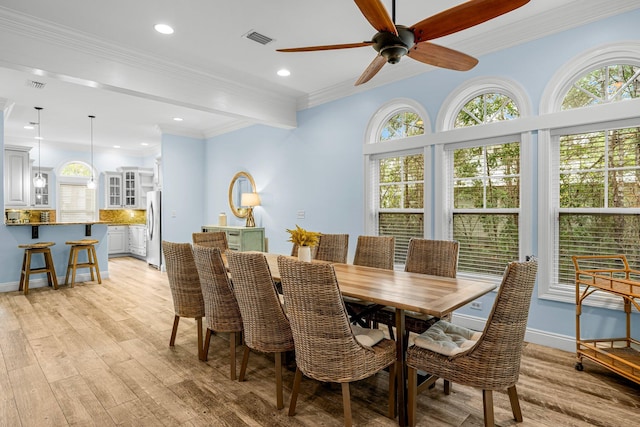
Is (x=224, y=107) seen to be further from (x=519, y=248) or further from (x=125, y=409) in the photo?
(x=519, y=248)

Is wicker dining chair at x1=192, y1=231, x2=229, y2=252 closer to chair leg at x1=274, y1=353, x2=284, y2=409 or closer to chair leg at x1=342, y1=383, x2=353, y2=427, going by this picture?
chair leg at x1=274, y1=353, x2=284, y2=409

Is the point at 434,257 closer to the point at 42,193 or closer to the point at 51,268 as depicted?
the point at 51,268

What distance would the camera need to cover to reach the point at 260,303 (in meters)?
2.19

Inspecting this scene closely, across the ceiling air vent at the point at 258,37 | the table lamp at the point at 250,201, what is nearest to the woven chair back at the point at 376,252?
the ceiling air vent at the point at 258,37

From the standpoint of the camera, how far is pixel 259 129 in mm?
6160

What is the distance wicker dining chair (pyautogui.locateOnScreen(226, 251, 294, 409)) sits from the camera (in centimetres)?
217

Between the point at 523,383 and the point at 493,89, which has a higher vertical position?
the point at 493,89

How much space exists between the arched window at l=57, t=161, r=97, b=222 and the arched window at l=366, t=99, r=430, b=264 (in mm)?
7703

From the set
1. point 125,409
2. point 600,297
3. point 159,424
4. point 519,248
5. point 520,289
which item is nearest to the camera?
point 520,289

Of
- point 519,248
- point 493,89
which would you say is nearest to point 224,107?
point 493,89

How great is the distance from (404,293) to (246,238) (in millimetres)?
4072

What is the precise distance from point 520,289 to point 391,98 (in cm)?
311

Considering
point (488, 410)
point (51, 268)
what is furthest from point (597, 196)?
point (51, 268)

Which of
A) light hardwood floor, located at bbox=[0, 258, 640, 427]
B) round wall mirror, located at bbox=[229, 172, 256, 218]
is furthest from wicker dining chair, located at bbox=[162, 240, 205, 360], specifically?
round wall mirror, located at bbox=[229, 172, 256, 218]
